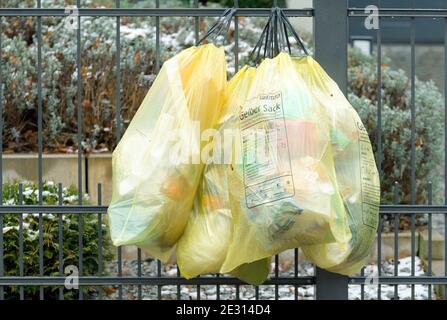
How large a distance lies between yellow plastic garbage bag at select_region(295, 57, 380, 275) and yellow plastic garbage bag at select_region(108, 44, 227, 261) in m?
0.45

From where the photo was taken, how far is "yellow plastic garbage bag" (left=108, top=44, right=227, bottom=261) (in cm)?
371

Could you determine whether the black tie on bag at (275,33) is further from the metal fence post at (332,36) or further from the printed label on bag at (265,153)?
the printed label on bag at (265,153)

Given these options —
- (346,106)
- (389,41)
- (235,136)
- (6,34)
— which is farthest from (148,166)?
(389,41)

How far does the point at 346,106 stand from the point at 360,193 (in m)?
0.40

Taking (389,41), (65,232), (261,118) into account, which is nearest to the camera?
(261,118)

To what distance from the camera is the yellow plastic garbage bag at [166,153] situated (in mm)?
3711

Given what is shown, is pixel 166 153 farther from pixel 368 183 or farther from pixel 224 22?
pixel 368 183

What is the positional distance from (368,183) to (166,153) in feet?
3.03

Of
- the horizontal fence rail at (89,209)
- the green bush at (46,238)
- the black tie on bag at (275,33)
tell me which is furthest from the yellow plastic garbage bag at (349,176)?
the green bush at (46,238)

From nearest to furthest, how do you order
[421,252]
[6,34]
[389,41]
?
[421,252] < [6,34] < [389,41]

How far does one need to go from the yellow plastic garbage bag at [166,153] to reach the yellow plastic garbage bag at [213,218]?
2.0 inches

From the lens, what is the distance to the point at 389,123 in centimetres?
709

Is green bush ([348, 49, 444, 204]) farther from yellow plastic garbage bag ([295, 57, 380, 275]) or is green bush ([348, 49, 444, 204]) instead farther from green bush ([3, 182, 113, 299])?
yellow plastic garbage bag ([295, 57, 380, 275])
